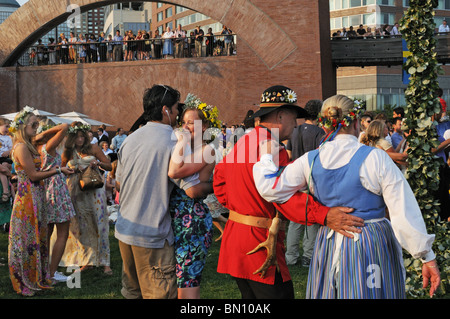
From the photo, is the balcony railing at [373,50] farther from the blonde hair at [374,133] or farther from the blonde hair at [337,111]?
the blonde hair at [337,111]

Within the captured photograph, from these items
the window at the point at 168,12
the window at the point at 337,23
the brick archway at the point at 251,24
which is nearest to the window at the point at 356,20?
the window at the point at 337,23

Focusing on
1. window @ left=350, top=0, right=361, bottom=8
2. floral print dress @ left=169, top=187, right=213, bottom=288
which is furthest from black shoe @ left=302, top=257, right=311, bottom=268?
window @ left=350, top=0, right=361, bottom=8

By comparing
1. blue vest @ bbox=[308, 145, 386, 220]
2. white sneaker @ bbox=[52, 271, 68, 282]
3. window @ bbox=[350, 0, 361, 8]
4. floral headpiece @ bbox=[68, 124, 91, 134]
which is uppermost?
window @ bbox=[350, 0, 361, 8]

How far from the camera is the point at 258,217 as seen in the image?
4.14m

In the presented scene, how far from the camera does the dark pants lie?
161 inches

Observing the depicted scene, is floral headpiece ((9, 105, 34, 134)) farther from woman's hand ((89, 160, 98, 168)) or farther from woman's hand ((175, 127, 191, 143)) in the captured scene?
woman's hand ((175, 127, 191, 143))

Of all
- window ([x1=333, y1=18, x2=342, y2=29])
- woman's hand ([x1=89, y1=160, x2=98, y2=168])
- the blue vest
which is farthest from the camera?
window ([x1=333, y1=18, x2=342, y2=29])

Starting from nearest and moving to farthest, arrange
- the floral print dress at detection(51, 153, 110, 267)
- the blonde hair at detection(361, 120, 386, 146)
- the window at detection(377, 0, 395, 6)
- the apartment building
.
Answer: the blonde hair at detection(361, 120, 386, 146) < the floral print dress at detection(51, 153, 110, 267) < the apartment building < the window at detection(377, 0, 395, 6)

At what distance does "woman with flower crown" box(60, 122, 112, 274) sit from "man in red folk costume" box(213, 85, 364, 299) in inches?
167

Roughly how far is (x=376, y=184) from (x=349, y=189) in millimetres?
166

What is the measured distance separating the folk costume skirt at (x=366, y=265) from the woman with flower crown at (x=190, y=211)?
0.93 meters

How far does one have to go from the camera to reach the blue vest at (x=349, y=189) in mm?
3742

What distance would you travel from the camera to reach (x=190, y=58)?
2614 cm
